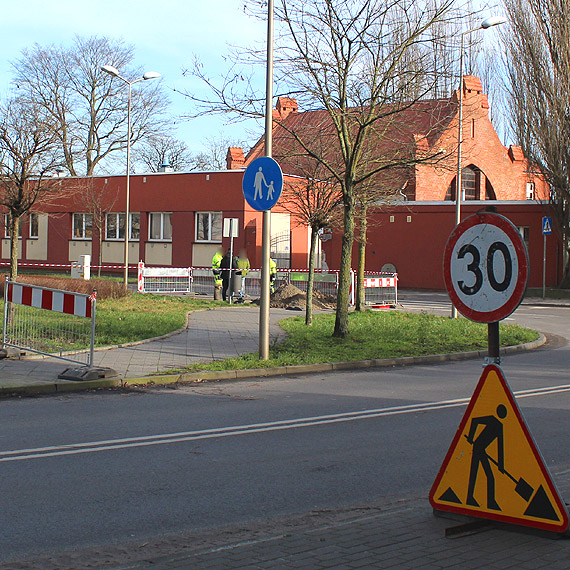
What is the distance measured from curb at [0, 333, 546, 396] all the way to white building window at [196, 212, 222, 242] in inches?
984

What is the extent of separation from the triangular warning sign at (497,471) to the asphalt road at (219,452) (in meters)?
1.11

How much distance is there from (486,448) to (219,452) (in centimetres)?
311

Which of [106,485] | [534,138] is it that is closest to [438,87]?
[106,485]

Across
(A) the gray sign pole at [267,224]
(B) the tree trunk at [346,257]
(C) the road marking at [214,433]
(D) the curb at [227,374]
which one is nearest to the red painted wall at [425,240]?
(B) the tree trunk at [346,257]

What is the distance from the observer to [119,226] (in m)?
42.4

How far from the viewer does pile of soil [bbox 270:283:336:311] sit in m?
25.1

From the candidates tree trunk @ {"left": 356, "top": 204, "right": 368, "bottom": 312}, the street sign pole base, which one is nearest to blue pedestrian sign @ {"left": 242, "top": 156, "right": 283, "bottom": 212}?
the street sign pole base

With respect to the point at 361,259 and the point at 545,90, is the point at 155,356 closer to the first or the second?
the point at 361,259

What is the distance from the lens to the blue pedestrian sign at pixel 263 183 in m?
12.1

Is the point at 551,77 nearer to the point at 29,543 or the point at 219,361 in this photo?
the point at 219,361

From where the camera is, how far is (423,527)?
487 cm

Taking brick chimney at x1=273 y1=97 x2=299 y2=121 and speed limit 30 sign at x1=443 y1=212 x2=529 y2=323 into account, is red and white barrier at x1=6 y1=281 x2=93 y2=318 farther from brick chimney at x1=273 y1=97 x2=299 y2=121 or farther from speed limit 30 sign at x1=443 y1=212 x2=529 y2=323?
speed limit 30 sign at x1=443 y1=212 x2=529 y2=323

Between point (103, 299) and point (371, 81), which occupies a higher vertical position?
point (371, 81)

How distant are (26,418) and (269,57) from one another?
7.10 m
